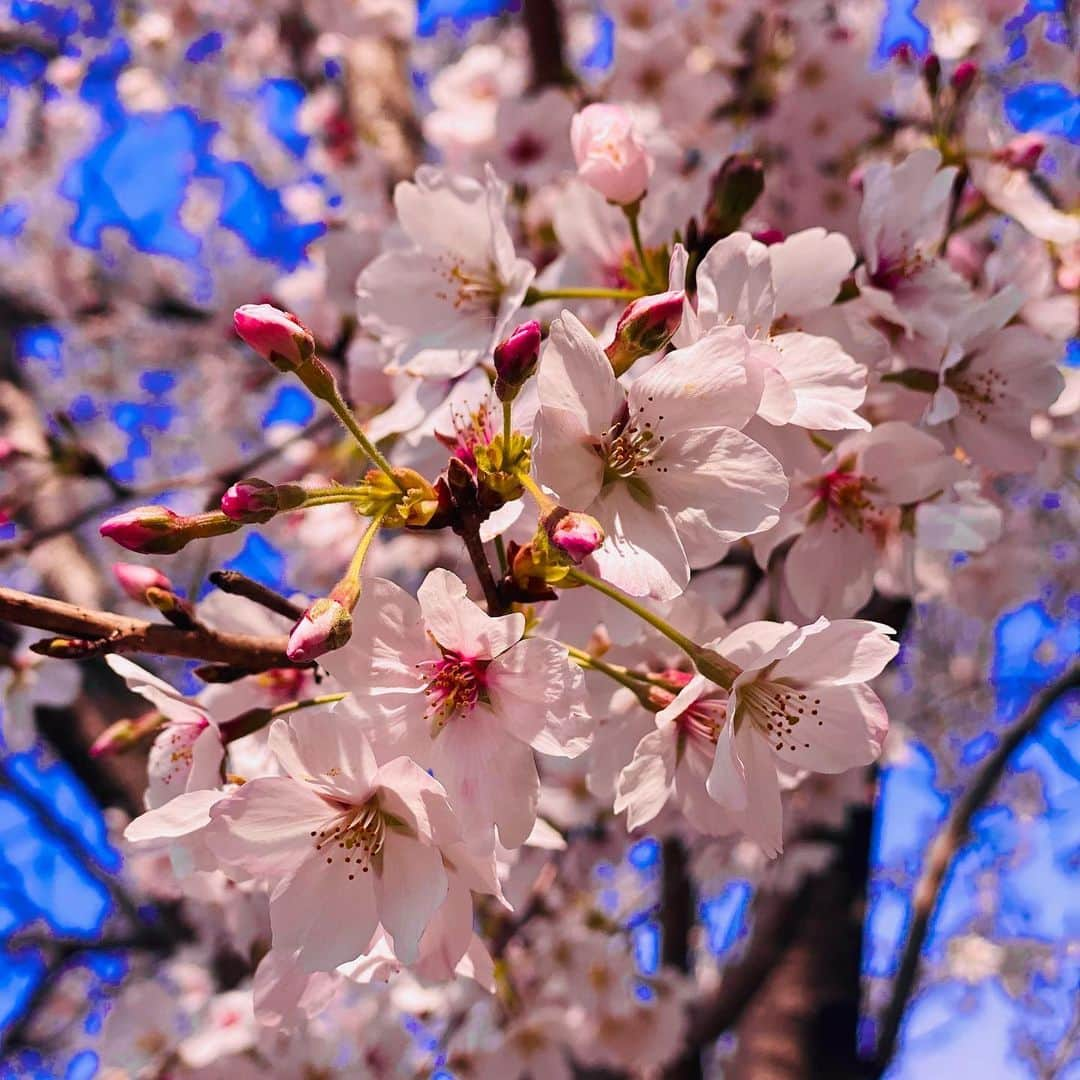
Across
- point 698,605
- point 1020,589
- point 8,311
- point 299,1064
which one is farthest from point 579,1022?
point 8,311

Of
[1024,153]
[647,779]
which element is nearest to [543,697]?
[647,779]

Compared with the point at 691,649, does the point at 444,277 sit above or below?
above

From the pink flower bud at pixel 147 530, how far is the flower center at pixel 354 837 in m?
0.31

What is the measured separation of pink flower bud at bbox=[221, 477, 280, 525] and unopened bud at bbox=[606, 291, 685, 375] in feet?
1.19

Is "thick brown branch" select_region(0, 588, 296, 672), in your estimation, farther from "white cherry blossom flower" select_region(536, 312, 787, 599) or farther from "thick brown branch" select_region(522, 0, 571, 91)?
"thick brown branch" select_region(522, 0, 571, 91)

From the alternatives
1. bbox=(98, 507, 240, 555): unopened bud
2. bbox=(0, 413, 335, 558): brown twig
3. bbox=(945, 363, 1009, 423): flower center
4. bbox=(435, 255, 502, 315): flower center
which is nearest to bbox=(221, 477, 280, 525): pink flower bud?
bbox=(98, 507, 240, 555): unopened bud

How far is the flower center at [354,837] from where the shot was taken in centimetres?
90

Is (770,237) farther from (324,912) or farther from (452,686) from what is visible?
(324,912)

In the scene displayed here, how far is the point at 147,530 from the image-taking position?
0.88 m

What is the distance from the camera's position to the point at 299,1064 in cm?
196

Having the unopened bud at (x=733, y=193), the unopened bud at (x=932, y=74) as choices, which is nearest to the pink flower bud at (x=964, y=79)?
the unopened bud at (x=932, y=74)

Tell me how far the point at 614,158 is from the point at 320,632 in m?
0.82

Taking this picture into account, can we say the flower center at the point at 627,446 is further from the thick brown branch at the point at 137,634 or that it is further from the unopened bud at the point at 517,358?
the thick brown branch at the point at 137,634

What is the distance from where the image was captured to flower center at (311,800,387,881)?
2.97 ft
